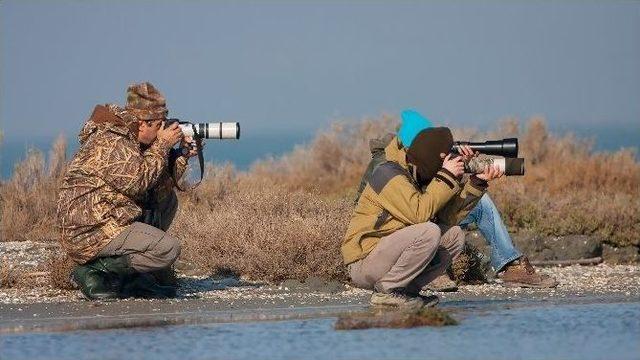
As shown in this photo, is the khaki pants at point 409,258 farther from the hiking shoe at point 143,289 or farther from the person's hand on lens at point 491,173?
the hiking shoe at point 143,289

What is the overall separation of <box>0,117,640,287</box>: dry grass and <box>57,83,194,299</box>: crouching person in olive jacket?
2.61 feet

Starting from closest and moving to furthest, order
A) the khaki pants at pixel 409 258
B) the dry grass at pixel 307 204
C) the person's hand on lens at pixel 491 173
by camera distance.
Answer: the khaki pants at pixel 409 258 < the person's hand on lens at pixel 491 173 < the dry grass at pixel 307 204

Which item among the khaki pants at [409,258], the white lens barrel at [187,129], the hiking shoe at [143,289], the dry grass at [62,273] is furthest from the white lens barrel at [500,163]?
the dry grass at [62,273]

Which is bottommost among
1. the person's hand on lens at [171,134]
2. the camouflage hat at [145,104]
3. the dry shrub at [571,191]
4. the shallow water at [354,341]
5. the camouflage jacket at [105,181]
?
the dry shrub at [571,191]

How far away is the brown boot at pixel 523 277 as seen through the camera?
12.9 m

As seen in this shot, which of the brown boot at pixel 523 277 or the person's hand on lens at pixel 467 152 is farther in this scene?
the brown boot at pixel 523 277

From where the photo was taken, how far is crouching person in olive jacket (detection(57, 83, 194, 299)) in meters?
11.4

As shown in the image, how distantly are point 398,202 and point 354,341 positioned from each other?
3.42 feet

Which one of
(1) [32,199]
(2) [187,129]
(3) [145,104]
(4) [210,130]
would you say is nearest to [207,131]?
(4) [210,130]

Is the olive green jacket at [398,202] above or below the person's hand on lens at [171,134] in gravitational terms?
below

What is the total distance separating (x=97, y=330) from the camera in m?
10.6

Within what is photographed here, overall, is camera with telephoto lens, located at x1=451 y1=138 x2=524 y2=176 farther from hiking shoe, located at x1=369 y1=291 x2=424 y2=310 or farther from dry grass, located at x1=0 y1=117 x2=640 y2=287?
dry grass, located at x1=0 y1=117 x2=640 y2=287

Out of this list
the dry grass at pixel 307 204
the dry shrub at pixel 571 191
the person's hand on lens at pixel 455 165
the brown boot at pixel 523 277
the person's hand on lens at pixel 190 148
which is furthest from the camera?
the dry shrub at pixel 571 191

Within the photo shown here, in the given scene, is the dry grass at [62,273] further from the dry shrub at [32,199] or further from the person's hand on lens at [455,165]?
the person's hand on lens at [455,165]
